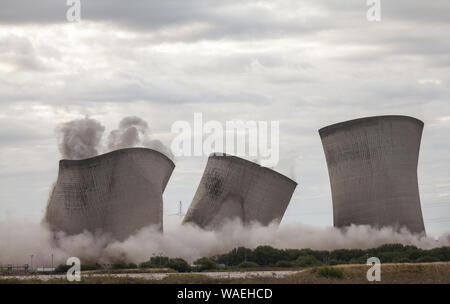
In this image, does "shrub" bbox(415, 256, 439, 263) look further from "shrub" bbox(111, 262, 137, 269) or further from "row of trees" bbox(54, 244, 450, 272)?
"shrub" bbox(111, 262, 137, 269)

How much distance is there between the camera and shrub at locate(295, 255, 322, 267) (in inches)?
2352

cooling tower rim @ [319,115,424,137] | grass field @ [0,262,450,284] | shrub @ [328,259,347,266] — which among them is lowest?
grass field @ [0,262,450,284]

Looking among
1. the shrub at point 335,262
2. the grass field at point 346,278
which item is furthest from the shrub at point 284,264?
the grass field at point 346,278

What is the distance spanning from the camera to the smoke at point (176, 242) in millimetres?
70319

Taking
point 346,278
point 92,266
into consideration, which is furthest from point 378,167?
point 346,278

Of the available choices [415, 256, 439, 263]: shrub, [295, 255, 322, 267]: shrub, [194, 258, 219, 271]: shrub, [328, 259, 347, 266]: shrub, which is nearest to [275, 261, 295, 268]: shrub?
[295, 255, 322, 267]: shrub

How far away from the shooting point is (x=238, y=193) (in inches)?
3076

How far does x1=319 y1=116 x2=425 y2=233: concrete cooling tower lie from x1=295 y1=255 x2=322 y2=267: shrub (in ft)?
41.6

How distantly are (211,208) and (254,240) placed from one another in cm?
536

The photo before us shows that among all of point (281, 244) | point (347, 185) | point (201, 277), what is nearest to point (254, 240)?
point (281, 244)

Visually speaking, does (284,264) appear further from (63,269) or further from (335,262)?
(63,269)

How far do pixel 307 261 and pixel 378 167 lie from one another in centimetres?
1534

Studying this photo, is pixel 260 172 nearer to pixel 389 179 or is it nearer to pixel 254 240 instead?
pixel 254 240

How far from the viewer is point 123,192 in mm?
71375
